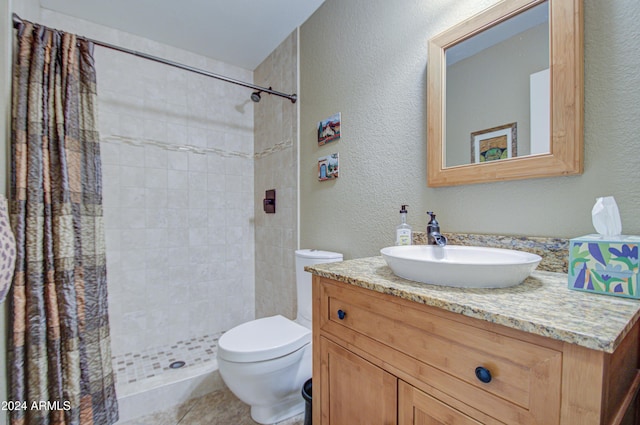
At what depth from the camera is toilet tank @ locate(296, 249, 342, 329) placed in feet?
5.33

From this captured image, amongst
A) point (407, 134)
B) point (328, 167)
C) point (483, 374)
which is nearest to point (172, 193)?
point (328, 167)

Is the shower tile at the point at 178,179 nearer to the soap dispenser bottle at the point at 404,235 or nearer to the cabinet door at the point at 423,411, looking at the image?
the soap dispenser bottle at the point at 404,235

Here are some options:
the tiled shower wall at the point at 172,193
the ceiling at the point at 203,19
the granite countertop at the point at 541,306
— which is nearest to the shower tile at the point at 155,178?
the tiled shower wall at the point at 172,193

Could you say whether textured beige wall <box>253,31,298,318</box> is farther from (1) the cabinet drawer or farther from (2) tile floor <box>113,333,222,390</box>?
(1) the cabinet drawer

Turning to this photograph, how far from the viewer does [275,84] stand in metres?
2.32

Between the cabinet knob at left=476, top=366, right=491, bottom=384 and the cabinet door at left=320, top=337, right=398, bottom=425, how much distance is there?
23 cm

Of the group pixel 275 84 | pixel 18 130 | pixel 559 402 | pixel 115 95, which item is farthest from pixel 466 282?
pixel 115 95

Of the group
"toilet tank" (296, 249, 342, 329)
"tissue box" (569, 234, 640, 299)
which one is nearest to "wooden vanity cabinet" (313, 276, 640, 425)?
"tissue box" (569, 234, 640, 299)

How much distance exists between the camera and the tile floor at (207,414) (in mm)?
1525

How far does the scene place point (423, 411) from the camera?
656 millimetres

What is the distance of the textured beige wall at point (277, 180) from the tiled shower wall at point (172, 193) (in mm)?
147

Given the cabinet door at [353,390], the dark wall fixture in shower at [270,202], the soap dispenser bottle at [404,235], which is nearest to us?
the cabinet door at [353,390]

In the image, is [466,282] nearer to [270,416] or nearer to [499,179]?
[499,179]

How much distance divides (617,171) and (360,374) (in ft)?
2.99
